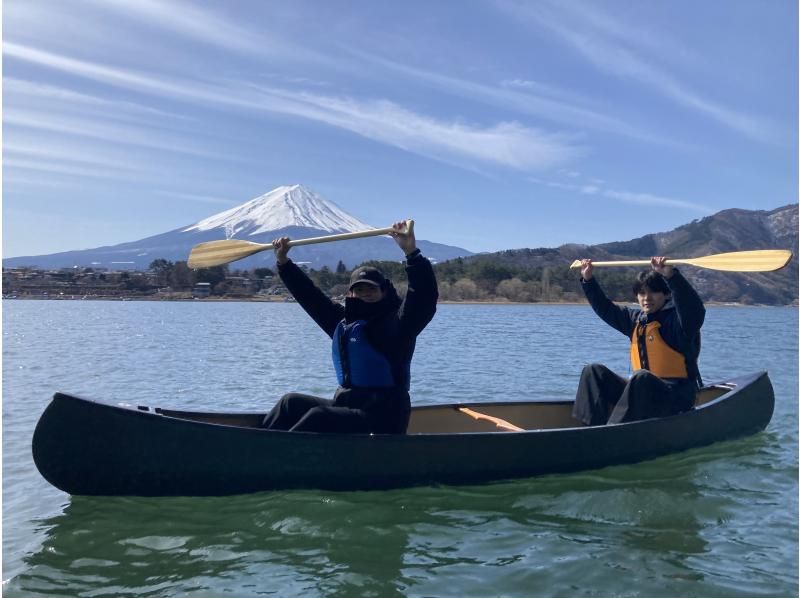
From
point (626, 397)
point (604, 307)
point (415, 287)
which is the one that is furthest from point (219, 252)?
point (626, 397)

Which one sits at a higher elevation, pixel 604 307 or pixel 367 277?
pixel 367 277

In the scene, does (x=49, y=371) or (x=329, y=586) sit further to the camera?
(x=49, y=371)

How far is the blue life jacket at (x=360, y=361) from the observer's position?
204 inches

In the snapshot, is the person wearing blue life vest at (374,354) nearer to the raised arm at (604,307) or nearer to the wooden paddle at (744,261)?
the raised arm at (604,307)

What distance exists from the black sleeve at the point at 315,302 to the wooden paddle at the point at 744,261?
9.46 feet

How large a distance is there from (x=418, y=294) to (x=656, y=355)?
2.76 m

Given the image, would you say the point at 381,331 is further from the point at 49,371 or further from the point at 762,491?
the point at 49,371

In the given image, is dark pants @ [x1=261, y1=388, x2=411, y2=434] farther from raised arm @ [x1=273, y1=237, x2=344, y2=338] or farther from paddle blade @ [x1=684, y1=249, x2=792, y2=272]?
paddle blade @ [x1=684, y1=249, x2=792, y2=272]

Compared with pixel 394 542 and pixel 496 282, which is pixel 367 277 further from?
pixel 496 282

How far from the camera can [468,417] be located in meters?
6.88

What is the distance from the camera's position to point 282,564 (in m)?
4.22

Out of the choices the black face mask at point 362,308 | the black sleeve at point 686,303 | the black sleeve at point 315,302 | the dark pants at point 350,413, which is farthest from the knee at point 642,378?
the black sleeve at point 315,302

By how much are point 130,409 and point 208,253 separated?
2494mm

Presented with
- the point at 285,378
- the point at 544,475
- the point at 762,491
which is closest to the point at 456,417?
the point at 544,475
